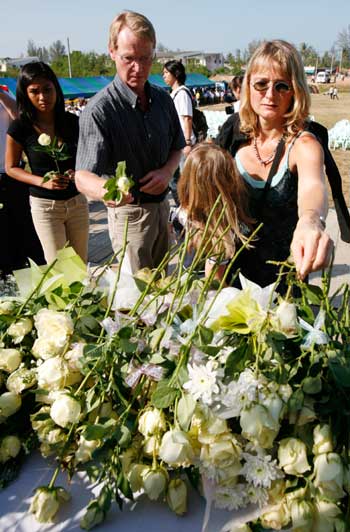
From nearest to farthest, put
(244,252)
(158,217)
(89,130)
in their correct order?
1. (244,252)
2. (89,130)
3. (158,217)

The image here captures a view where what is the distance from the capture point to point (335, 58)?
82.8 m

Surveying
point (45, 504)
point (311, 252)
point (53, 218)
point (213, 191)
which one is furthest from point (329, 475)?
point (53, 218)

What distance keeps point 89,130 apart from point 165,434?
165cm

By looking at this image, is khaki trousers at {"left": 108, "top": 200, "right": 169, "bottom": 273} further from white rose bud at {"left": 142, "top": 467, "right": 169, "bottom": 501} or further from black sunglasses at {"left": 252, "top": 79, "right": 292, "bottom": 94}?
white rose bud at {"left": 142, "top": 467, "right": 169, "bottom": 501}

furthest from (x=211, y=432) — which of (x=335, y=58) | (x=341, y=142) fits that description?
(x=335, y=58)

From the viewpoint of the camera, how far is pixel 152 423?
3.08 feet

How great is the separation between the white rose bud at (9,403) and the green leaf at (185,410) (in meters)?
0.41

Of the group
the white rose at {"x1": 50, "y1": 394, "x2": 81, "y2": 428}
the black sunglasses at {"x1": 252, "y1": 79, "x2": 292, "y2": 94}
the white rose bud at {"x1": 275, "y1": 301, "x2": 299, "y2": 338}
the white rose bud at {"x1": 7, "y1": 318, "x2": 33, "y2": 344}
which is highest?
the black sunglasses at {"x1": 252, "y1": 79, "x2": 292, "y2": 94}

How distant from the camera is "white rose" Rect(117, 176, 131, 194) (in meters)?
1.12

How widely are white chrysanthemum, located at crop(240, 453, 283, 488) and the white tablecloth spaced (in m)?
0.10

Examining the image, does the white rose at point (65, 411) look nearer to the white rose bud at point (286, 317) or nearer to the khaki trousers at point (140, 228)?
the white rose bud at point (286, 317)

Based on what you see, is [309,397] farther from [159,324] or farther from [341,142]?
[341,142]

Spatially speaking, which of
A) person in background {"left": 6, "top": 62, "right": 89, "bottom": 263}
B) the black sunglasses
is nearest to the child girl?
the black sunglasses

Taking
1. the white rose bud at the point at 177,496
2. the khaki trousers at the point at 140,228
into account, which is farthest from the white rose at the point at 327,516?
the khaki trousers at the point at 140,228
